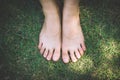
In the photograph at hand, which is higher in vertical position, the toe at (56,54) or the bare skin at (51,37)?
the bare skin at (51,37)

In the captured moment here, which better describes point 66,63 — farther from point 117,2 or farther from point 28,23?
point 117,2

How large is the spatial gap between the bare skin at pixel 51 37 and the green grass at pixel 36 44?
6 centimetres

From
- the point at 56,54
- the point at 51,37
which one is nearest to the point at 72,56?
the point at 56,54

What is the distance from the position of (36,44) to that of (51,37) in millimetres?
158

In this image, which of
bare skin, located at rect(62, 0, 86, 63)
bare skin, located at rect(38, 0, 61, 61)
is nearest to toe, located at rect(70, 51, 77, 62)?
bare skin, located at rect(62, 0, 86, 63)

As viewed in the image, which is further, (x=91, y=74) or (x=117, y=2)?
(x=117, y=2)

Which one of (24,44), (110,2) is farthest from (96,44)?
(24,44)

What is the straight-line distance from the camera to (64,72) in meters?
2.73

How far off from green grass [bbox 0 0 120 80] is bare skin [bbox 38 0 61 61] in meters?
0.06

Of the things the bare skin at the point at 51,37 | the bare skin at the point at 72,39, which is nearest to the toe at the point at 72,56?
the bare skin at the point at 72,39

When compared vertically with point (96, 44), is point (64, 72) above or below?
→ below

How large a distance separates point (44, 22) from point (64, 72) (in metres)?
0.48

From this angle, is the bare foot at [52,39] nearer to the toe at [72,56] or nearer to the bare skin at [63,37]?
the bare skin at [63,37]

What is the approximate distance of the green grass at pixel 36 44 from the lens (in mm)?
2732
